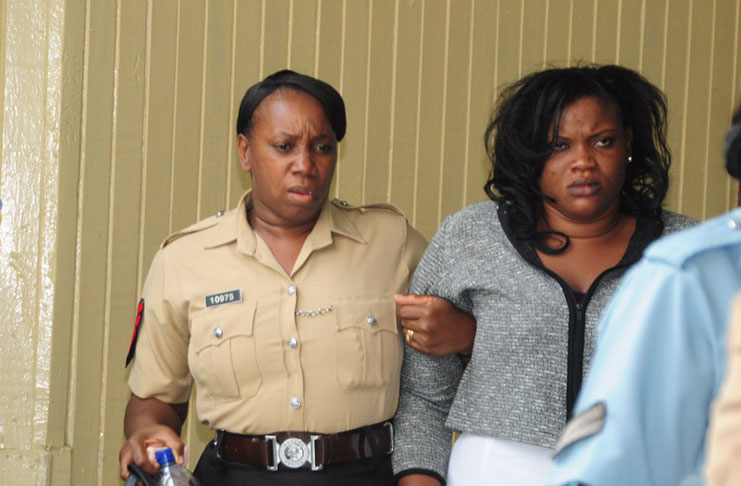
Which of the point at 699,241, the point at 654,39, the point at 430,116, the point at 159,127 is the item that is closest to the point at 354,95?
the point at 430,116

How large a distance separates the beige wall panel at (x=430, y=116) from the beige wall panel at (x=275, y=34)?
584 mm

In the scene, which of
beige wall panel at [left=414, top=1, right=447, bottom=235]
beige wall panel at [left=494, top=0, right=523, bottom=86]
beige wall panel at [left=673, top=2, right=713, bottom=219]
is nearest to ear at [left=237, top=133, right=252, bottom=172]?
beige wall panel at [left=414, top=1, right=447, bottom=235]

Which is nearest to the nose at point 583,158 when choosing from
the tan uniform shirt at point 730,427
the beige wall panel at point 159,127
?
the tan uniform shirt at point 730,427

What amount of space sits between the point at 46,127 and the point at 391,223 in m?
1.40

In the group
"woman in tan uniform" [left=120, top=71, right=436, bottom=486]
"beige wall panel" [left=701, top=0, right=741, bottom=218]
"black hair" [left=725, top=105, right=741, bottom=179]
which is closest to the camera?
"black hair" [left=725, top=105, right=741, bottom=179]

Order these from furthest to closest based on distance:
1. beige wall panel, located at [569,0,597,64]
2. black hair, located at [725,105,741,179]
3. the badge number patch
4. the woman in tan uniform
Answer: beige wall panel, located at [569,0,597,64] → the badge number patch → the woman in tan uniform → black hair, located at [725,105,741,179]

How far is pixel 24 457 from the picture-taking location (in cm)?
346

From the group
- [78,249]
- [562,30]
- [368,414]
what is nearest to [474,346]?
[368,414]

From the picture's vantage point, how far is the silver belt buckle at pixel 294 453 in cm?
249

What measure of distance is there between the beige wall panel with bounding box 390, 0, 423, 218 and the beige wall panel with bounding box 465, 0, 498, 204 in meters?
0.24

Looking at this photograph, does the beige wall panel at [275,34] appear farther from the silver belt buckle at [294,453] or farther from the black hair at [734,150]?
the black hair at [734,150]

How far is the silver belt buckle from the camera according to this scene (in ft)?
8.18

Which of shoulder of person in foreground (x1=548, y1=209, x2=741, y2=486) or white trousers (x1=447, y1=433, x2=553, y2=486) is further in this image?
white trousers (x1=447, y1=433, x2=553, y2=486)

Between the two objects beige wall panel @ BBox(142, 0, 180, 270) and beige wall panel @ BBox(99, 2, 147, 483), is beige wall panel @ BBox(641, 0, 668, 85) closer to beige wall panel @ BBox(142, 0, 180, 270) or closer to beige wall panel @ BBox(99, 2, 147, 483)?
beige wall panel @ BBox(142, 0, 180, 270)
